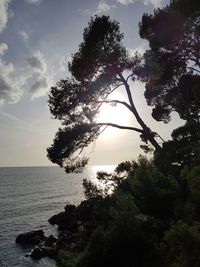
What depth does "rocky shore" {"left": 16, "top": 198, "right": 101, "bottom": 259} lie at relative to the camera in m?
29.9

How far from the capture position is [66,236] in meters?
35.5

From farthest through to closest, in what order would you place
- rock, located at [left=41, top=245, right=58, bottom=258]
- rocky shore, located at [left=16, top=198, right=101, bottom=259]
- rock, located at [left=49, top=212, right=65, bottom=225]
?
rock, located at [left=49, top=212, right=65, bottom=225]
rocky shore, located at [left=16, top=198, right=101, bottom=259]
rock, located at [left=41, top=245, right=58, bottom=258]

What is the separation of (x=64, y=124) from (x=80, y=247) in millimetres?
16551

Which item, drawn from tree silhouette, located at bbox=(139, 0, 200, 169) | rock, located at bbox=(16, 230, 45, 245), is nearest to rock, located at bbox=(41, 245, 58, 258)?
rock, located at bbox=(16, 230, 45, 245)

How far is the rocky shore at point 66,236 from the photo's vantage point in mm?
29905

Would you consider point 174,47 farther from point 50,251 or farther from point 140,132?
point 50,251

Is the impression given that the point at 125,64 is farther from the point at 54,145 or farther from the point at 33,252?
the point at 33,252

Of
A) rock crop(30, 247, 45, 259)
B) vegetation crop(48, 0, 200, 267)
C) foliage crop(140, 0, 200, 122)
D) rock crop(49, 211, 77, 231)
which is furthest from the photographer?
rock crop(49, 211, 77, 231)

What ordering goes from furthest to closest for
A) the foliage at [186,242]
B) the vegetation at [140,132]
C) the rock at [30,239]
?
the rock at [30,239], the vegetation at [140,132], the foliage at [186,242]

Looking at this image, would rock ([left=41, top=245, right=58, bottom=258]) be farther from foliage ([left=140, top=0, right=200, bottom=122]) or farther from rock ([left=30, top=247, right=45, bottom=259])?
foliage ([left=140, top=0, right=200, bottom=122])

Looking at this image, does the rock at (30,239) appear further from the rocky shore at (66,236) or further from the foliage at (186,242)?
the foliage at (186,242)

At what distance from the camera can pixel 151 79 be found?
16.9 metres

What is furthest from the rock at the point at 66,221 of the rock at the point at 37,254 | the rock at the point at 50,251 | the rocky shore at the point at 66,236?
the rock at the point at 37,254

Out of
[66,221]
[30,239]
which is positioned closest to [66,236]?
[30,239]
